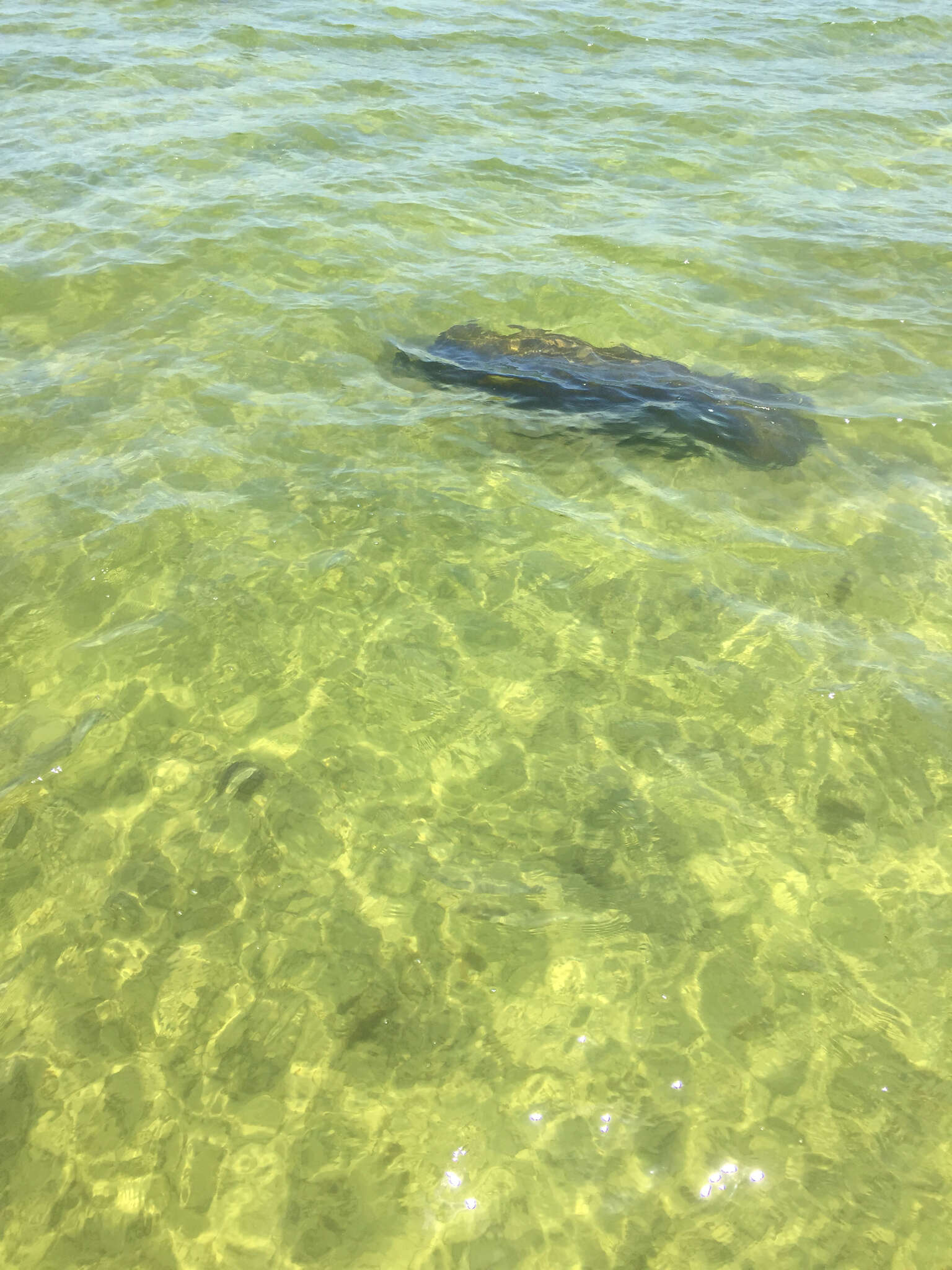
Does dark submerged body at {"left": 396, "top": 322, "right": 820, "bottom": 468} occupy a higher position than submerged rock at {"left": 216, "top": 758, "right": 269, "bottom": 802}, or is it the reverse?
dark submerged body at {"left": 396, "top": 322, "right": 820, "bottom": 468}

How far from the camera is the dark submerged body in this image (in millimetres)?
8180

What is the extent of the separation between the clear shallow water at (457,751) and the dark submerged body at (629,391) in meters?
0.28

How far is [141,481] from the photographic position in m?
7.59

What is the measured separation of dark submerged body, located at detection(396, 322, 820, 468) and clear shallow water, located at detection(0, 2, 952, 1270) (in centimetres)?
28

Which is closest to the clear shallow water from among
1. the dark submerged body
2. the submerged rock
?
the submerged rock

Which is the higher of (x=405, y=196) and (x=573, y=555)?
(x=405, y=196)

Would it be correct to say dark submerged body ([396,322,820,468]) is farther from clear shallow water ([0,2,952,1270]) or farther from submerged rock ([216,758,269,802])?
submerged rock ([216,758,269,802])

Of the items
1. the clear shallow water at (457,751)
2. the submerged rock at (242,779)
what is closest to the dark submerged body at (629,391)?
the clear shallow water at (457,751)

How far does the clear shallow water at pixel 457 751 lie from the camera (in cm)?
396

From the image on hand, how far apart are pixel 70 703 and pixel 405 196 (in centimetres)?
872

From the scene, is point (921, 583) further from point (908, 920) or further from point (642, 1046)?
point (642, 1046)

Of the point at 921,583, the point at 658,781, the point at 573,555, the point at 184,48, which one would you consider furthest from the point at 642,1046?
the point at 184,48

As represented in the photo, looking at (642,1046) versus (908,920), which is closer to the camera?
(642,1046)

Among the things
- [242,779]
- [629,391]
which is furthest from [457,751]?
[629,391]
